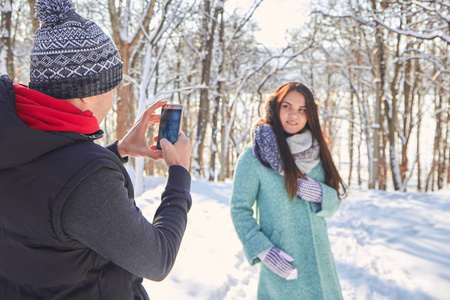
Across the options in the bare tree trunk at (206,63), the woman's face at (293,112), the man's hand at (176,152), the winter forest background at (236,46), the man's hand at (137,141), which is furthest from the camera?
the bare tree trunk at (206,63)

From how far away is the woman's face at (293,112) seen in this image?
2510 millimetres

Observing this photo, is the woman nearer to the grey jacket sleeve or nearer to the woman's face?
the woman's face

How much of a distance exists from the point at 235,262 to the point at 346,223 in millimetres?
3676

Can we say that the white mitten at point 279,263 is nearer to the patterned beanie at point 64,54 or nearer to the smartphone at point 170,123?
the smartphone at point 170,123

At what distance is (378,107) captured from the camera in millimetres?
13602

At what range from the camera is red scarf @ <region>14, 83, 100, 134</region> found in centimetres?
95

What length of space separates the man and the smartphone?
0.38 metres

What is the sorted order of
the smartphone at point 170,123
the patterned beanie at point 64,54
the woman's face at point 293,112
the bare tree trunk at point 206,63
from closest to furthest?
the patterned beanie at point 64,54 < the smartphone at point 170,123 < the woman's face at point 293,112 < the bare tree trunk at point 206,63

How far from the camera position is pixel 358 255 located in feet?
16.4

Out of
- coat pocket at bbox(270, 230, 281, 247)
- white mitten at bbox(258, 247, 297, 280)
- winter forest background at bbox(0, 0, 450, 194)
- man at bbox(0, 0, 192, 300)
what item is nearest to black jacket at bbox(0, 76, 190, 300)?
man at bbox(0, 0, 192, 300)

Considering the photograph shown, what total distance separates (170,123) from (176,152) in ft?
0.63

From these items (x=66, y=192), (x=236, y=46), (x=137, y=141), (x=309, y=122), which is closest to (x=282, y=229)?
(x=309, y=122)

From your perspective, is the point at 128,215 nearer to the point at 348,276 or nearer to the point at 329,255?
the point at 329,255

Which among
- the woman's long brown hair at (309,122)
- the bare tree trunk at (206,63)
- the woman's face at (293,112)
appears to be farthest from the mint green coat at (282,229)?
the bare tree trunk at (206,63)
